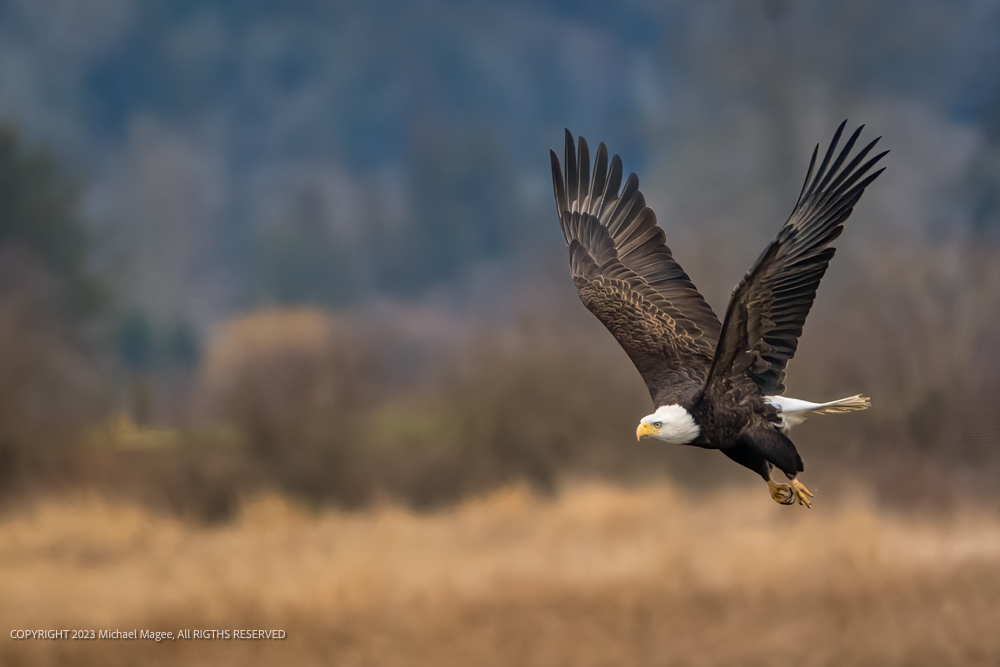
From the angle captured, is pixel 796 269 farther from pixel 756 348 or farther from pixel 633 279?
pixel 633 279

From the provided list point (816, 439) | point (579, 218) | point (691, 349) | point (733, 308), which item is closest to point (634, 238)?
point (579, 218)

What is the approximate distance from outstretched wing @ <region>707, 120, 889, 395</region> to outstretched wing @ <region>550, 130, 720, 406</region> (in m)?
0.52

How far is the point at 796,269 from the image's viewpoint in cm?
580

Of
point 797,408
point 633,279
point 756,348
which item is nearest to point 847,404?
point 797,408

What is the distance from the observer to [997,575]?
21.5m

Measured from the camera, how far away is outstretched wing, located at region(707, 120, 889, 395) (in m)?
5.63

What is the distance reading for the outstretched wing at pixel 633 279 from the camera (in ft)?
22.2

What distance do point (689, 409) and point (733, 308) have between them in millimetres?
832

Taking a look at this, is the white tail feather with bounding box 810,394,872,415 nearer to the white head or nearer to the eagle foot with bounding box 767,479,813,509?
the eagle foot with bounding box 767,479,813,509

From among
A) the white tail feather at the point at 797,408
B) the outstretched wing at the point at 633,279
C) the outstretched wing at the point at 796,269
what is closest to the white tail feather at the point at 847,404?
the white tail feather at the point at 797,408

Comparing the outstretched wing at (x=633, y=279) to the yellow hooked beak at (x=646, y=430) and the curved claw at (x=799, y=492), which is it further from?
the curved claw at (x=799, y=492)

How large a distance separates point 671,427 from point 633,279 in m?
2.29

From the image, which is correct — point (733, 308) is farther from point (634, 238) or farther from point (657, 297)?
point (634, 238)

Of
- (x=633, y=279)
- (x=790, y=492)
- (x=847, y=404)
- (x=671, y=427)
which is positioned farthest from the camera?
(x=633, y=279)
